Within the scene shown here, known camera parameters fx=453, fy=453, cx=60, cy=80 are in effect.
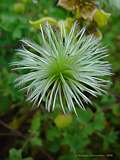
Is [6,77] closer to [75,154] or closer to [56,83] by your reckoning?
[75,154]

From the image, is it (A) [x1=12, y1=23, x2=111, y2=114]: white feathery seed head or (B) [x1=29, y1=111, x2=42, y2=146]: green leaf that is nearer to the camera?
(A) [x1=12, y1=23, x2=111, y2=114]: white feathery seed head

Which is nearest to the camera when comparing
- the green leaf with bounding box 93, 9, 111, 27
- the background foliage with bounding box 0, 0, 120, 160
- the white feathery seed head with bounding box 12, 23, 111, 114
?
the white feathery seed head with bounding box 12, 23, 111, 114

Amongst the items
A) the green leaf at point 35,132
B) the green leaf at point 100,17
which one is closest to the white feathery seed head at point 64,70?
the green leaf at point 100,17

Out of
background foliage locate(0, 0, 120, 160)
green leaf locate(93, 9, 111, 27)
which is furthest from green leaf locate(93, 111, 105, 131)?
green leaf locate(93, 9, 111, 27)

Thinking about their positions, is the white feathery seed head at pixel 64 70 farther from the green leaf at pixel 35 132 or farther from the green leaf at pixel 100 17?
the green leaf at pixel 35 132

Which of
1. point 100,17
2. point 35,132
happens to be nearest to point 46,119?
point 35,132

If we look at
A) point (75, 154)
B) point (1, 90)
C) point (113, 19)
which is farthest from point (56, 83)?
point (113, 19)

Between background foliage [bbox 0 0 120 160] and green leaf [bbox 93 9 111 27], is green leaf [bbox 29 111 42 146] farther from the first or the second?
green leaf [bbox 93 9 111 27]
